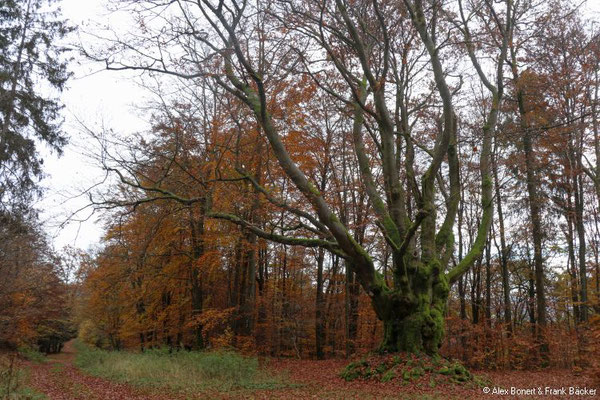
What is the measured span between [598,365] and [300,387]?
5.57 metres

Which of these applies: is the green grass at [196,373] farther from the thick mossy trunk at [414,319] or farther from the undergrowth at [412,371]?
the thick mossy trunk at [414,319]

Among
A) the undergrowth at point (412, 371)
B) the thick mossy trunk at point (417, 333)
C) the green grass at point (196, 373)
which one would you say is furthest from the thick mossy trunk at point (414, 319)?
the green grass at point (196, 373)

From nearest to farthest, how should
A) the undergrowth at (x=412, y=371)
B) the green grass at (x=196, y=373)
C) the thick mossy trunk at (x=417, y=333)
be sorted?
the undergrowth at (x=412, y=371)
the green grass at (x=196, y=373)
the thick mossy trunk at (x=417, y=333)

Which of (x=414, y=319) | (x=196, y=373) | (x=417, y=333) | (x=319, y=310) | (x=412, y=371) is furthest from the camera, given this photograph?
(x=319, y=310)

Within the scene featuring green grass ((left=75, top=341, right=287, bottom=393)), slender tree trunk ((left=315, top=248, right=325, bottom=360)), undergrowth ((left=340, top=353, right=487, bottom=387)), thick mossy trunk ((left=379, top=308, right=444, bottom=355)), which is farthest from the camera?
slender tree trunk ((left=315, top=248, right=325, bottom=360))

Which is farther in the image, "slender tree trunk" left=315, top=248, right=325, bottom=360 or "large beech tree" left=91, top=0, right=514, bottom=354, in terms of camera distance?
"slender tree trunk" left=315, top=248, right=325, bottom=360

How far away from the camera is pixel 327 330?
21.5 m

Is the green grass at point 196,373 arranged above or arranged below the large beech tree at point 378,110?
below

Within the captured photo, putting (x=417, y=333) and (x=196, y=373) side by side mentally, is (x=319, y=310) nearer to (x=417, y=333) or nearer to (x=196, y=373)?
(x=196, y=373)

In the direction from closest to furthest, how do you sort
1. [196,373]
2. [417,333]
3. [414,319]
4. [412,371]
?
[412,371], [417,333], [414,319], [196,373]

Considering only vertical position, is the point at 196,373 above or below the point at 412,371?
below

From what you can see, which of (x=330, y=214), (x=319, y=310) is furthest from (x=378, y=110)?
(x=319, y=310)

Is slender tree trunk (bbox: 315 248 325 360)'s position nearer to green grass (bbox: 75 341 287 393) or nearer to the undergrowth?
green grass (bbox: 75 341 287 393)

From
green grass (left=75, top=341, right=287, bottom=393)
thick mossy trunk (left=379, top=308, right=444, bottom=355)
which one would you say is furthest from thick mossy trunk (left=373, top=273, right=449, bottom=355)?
green grass (left=75, top=341, right=287, bottom=393)
